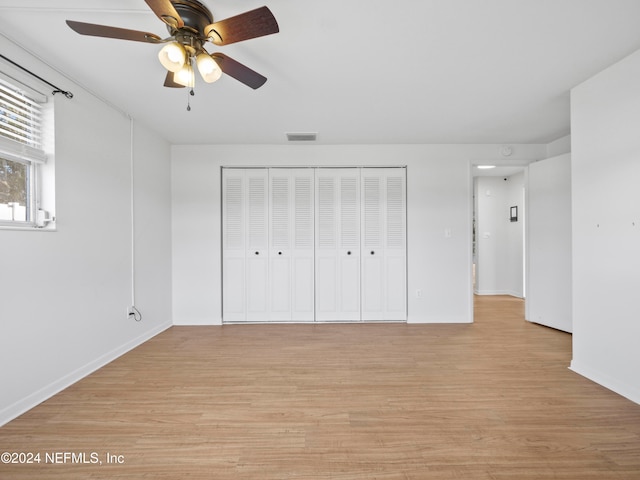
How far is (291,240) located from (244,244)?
653 millimetres

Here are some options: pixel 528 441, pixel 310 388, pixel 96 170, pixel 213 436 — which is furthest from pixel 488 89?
pixel 96 170

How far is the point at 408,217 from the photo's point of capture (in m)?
4.07

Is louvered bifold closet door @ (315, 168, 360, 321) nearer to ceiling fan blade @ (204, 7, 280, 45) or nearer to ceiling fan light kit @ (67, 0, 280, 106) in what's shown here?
ceiling fan light kit @ (67, 0, 280, 106)

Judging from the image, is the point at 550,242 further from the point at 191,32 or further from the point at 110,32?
the point at 110,32

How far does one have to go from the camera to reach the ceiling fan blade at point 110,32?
1432mm

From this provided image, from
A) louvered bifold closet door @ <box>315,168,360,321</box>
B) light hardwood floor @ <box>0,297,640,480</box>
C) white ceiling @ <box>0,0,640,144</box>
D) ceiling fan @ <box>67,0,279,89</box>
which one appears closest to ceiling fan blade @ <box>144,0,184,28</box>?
ceiling fan @ <box>67,0,279,89</box>

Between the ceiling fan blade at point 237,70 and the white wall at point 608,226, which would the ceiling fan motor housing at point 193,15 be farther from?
the white wall at point 608,226

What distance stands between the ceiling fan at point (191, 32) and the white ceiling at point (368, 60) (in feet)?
0.51

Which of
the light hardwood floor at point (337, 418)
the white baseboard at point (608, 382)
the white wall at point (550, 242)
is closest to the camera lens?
the light hardwood floor at point (337, 418)

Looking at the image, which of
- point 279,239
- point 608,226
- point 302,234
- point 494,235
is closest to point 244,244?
point 279,239

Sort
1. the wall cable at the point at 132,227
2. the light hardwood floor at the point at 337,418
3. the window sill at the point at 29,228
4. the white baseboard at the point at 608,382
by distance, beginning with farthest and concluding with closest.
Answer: the wall cable at the point at 132,227, the white baseboard at the point at 608,382, the window sill at the point at 29,228, the light hardwood floor at the point at 337,418

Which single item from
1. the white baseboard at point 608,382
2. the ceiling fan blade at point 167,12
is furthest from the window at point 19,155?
the white baseboard at point 608,382

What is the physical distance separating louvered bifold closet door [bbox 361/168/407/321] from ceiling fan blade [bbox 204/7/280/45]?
107 inches

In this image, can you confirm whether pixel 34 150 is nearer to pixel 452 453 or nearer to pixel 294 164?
pixel 294 164
